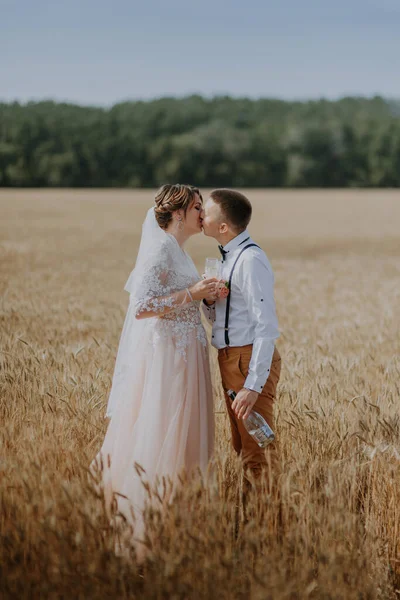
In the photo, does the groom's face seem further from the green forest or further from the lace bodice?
the green forest

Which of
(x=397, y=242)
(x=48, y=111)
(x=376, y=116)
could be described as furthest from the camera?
(x=376, y=116)

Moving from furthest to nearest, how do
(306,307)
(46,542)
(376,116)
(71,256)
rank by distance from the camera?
1. (376,116)
2. (71,256)
3. (306,307)
4. (46,542)

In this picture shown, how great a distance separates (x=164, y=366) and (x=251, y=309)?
0.51m

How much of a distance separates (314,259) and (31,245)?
847 cm

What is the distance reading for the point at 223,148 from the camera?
65188mm

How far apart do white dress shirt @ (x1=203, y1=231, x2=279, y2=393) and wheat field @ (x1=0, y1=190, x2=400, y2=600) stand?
51cm

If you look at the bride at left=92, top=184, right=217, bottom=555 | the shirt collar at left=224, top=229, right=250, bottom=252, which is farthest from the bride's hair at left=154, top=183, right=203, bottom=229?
the shirt collar at left=224, top=229, right=250, bottom=252

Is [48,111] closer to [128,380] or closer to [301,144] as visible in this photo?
[301,144]

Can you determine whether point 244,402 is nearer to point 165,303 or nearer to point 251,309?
point 251,309

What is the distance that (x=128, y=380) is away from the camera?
3574mm

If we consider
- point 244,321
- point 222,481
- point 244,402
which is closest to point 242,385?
point 244,402

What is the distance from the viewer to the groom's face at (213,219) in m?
3.54

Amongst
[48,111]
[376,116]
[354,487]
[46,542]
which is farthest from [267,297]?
[376,116]

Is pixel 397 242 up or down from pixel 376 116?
down
